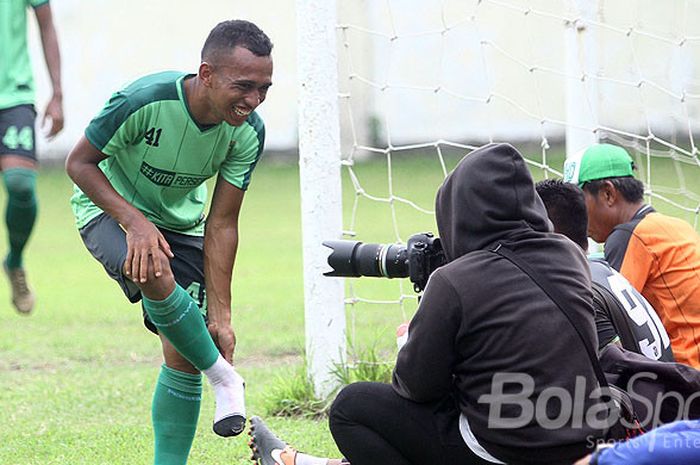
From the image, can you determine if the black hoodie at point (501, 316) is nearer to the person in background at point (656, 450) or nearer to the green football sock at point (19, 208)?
the person in background at point (656, 450)

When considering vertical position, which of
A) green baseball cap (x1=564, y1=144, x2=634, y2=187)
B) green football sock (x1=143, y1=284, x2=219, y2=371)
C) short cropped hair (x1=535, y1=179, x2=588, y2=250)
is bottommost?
green football sock (x1=143, y1=284, x2=219, y2=371)

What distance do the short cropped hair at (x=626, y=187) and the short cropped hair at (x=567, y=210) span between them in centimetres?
63

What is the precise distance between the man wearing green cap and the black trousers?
1.24 m

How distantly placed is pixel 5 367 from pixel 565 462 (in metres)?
4.38

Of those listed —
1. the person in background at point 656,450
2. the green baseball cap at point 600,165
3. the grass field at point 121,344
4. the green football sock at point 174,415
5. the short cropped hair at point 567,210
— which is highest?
the green baseball cap at point 600,165

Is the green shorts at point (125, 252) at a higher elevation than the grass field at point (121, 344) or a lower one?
higher

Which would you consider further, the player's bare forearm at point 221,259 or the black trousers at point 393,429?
the player's bare forearm at point 221,259

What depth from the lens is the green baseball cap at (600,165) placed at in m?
4.40

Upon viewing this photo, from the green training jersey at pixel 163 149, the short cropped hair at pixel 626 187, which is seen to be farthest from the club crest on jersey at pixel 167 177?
the short cropped hair at pixel 626 187

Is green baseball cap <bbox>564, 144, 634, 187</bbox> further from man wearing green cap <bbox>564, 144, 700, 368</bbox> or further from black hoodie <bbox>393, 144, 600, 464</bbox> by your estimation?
black hoodie <bbox>393, 144, 600, 464</bbox>

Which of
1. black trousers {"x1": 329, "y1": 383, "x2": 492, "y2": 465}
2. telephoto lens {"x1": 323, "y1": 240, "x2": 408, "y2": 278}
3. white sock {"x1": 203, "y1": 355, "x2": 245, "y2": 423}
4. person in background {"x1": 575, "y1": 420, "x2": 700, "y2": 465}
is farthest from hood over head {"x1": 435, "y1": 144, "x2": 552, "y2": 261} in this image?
white sock {"x1": 203, "y1": 355, "x2": 245, "y2": 423}

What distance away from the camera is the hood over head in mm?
3158

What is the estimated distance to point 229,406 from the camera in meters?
3.87

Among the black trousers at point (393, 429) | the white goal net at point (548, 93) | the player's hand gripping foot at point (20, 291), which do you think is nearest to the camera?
the black trousers at point (393, 429)
